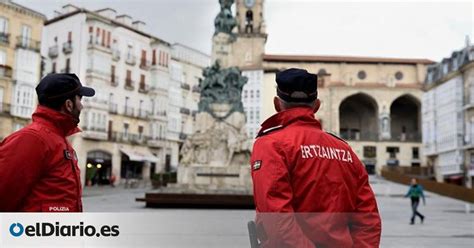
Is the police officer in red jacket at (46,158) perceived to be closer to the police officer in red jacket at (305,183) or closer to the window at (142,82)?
the police officer in red jacket at (305,183)

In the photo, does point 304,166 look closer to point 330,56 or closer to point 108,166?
point 108,166

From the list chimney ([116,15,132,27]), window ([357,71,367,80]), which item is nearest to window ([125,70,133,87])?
chimney ([116,15,132,27])

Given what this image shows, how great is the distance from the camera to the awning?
4754 cm

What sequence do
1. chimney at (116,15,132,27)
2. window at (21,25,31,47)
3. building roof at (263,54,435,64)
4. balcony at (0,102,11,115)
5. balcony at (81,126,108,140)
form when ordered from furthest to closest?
building roof at (263,54,435,64)
chimney at (116,15,132,27)
balcony at (81,126,108,140)
window at (21,25,31,47)
balcony at (0,102,11,115)

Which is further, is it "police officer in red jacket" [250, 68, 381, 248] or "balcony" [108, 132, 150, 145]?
"balcony" [108, 132, 150, 145]

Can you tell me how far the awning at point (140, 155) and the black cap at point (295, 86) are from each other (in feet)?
150

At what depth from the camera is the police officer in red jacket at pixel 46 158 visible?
263 centimetres

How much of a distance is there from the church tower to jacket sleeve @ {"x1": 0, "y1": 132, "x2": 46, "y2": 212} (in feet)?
200

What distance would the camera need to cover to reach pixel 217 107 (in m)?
23.8

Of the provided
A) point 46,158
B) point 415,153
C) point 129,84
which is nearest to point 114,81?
point 129,84

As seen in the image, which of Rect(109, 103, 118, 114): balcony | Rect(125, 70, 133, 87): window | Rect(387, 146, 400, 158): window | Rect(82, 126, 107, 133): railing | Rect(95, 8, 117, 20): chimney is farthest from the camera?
Rect(387, 146, 400, 158): window

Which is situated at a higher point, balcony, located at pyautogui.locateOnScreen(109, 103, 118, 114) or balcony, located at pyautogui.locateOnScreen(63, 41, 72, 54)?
balcony, located at pyautogui.locateOnScreen(63, 41, 72, 54)

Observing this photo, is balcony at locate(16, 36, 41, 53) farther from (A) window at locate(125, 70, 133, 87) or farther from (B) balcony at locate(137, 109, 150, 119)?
(B) balcony at locate(137, 109, 150, 119)

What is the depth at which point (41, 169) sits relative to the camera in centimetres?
274
